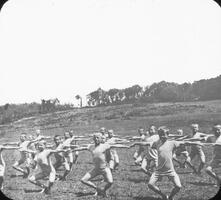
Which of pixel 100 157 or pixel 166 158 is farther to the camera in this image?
pixel 100 157

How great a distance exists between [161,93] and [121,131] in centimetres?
451

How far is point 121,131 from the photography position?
27359 millimetres

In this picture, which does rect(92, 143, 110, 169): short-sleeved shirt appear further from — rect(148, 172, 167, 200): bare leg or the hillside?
the hillside

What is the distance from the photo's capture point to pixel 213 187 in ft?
38.7

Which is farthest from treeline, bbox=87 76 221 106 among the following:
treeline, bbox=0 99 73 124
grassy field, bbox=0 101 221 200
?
treeline, bbox=0 99 73 124

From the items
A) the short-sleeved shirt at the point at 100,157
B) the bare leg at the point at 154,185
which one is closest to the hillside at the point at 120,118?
the short-sleeved shirt at the point at 100,157

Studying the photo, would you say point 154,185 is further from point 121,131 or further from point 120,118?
point 121,131

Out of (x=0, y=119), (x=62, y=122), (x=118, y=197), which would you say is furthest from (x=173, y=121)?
(x=118, y=197)

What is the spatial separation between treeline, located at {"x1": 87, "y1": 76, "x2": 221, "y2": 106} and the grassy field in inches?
19.3

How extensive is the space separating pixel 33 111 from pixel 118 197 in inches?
582

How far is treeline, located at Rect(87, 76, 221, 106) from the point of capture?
1802 cm

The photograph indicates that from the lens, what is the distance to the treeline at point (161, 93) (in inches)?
709

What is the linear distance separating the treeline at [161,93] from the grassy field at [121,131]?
1.60 feet

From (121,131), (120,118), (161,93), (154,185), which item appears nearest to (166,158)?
(154,185)
